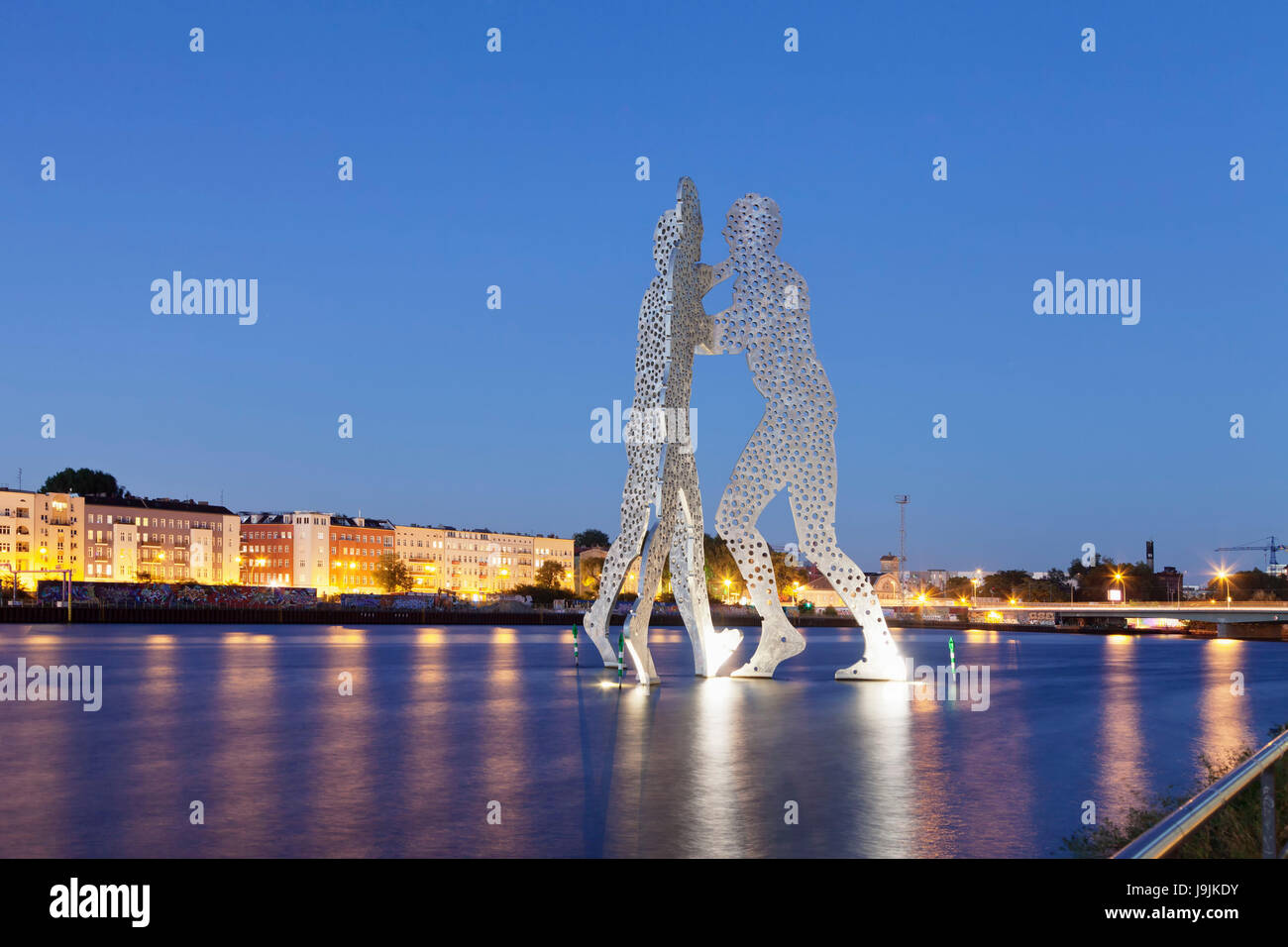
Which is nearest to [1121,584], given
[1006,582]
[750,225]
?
[1006,582]

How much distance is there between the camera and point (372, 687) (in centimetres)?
2444

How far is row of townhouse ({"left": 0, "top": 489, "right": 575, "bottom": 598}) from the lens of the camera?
140 meters

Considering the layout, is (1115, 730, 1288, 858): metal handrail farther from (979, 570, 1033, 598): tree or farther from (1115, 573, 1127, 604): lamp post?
(979, 570, 1033, 598): tree

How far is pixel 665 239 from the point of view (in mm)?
24906

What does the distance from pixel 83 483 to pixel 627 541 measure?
148 meters

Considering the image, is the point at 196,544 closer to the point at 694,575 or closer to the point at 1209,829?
the point at 694,575

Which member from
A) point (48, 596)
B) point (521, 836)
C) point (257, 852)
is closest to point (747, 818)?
point (521, 836)

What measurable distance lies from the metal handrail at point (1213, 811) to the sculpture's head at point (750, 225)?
20.0m

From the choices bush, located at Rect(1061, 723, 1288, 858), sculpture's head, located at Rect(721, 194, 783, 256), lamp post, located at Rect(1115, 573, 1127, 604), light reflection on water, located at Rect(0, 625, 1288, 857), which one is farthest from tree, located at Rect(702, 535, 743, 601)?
bush, located at Rect(1061, 723, 1288, 858)

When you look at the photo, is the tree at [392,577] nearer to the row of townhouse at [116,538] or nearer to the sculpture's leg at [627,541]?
the row of townhouse at [116,538]

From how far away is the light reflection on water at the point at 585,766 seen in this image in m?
9.03

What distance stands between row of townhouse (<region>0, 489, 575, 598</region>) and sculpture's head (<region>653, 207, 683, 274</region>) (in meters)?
107
